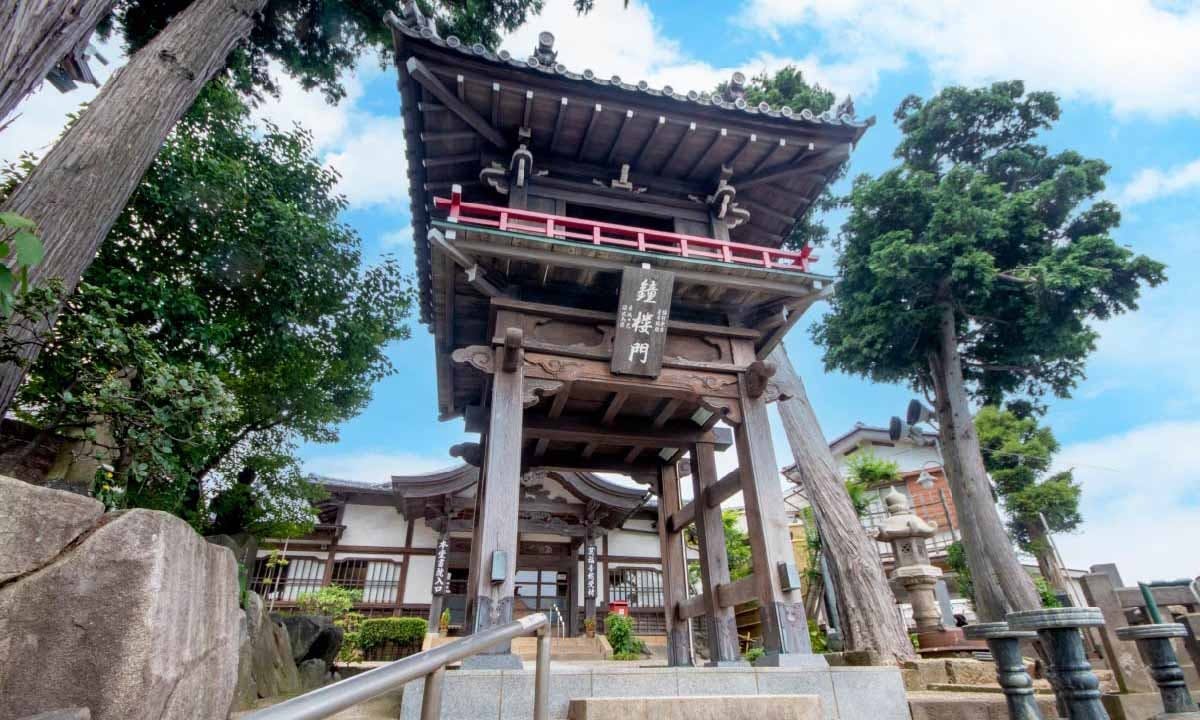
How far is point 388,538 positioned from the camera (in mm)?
16406

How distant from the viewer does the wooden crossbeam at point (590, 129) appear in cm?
659

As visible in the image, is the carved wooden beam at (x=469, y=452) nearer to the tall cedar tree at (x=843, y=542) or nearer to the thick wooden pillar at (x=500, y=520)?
the thick wooden pillar at (x=500, y=520)

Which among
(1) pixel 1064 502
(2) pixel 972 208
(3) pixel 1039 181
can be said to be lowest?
(1) pixel 1064 502

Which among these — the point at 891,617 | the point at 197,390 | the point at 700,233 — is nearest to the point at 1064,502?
the point at 891,617

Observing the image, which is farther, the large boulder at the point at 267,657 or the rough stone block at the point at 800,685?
the large boulder at the point at 267,657

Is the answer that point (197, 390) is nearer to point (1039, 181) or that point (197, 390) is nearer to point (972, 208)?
point (972, 208)

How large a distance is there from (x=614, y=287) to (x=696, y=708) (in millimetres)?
4087

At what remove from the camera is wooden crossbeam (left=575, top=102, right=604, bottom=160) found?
6590 millimetres

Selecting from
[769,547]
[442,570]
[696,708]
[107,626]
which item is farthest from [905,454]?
[107,626]

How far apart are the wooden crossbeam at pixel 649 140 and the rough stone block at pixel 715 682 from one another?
5912 millimetres

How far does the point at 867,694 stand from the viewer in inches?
177

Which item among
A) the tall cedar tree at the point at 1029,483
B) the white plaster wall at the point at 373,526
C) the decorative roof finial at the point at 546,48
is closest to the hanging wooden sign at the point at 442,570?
the white plaster wall at the point at 373,526

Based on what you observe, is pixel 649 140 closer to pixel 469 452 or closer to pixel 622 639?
pixel 469 452

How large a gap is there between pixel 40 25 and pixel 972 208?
53.2 ft
